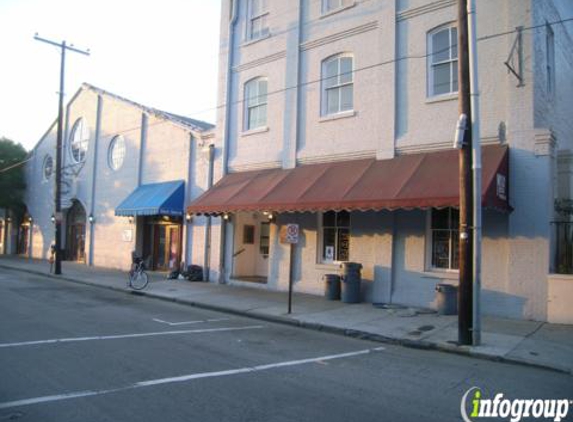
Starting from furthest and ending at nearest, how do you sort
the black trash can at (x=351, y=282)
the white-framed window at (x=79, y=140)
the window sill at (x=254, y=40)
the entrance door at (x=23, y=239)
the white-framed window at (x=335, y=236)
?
1. the entrance door at (x=23, y=239)
2. the white-framed window at (x=79, y=140)
3. the window sill at (x=254, y=40)
4. the white-framed window at (x=335, y=236)
5. the black trash can at (x=351, y=282)

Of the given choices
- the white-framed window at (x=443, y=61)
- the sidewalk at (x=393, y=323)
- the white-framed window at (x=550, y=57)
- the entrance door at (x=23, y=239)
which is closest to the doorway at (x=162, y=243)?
the sidewalk at (x=393, y=323)

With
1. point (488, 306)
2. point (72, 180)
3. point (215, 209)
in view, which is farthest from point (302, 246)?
point (72, 180)

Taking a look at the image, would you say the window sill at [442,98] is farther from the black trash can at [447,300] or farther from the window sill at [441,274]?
the black trash can at [447,300]

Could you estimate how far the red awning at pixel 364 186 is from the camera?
37.2 ft

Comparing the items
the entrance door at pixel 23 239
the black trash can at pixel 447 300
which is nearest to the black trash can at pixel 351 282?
the black trash can at pixel 447 300

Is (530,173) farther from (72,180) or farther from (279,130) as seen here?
(72,180)

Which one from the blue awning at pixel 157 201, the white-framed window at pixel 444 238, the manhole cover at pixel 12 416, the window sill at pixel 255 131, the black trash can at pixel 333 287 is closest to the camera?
the manhole cover at pixel 12 416

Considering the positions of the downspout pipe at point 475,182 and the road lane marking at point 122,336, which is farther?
the downspout pipe at point 475,182

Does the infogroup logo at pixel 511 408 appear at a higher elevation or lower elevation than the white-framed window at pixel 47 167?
lower

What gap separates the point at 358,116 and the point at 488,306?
6.43m

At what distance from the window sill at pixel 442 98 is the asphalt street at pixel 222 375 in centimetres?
686

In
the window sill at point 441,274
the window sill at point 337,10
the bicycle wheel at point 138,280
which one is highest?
the window sill at point 337,10

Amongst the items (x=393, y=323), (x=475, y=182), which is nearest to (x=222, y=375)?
(x=393, y=323)

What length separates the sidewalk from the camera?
344 inches
